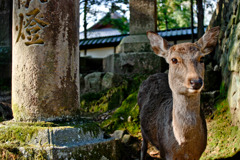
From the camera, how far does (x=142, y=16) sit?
6680 mm

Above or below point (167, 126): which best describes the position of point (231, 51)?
above

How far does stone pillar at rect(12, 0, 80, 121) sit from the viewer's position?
2.88 metres

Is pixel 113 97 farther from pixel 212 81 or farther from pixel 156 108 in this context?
pixel 156 108

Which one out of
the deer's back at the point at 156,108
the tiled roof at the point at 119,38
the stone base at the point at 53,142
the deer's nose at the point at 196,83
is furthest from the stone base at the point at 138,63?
the tiled roof at the point at 119,38

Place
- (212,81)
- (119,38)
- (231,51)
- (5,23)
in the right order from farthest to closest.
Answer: (119,38), (5,23), (212,81), (231,51)

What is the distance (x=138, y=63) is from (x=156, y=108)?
2.99 meters

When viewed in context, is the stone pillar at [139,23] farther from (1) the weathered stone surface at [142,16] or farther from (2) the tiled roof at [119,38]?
(2) the tiled roof at [119,38]

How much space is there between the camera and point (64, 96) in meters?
2.98

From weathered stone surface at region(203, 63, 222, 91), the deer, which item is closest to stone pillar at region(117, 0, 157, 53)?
weathered stone surface at region(203, 63, 222, 91)

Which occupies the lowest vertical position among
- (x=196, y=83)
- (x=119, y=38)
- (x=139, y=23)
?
(x=196, y=83)

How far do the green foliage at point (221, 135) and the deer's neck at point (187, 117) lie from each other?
3.74 feet

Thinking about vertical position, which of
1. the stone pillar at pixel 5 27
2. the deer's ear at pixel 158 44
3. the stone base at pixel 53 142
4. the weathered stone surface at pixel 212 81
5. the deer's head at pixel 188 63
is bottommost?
the stone base at pixel 53 142

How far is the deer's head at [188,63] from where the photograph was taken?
2.43m

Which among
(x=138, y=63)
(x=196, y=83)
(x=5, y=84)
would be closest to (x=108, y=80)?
(x=138, y=63)
